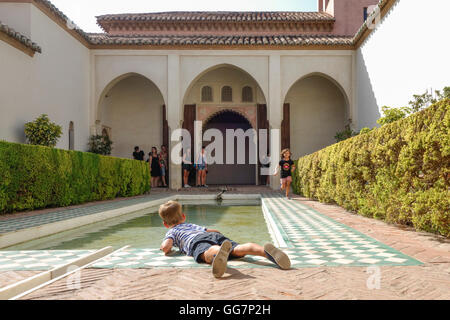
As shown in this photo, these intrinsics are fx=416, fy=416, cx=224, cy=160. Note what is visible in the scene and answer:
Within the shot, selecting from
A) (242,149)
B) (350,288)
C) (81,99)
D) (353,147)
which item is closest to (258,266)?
(350,288)

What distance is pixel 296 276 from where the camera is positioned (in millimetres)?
2695

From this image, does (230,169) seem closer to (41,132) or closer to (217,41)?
(217,41)

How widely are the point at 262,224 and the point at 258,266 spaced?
373 cm

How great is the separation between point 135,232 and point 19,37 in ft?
22.7

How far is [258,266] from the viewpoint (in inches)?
118

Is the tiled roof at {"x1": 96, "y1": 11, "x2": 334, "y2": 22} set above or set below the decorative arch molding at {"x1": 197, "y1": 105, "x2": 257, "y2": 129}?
above

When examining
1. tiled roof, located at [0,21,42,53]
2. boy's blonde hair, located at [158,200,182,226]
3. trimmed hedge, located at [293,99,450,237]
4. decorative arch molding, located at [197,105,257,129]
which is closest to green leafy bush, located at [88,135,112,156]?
decorative arch molding, located at [197,105,257,129]

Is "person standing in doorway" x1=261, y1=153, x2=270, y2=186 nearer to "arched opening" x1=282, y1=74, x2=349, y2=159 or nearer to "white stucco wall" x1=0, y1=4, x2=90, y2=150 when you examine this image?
"arched opening" x1=282, y1=74, x2=349, y2=159

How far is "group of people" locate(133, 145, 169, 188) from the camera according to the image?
15.8m

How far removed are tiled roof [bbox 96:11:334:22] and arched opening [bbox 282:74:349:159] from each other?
3.27 m

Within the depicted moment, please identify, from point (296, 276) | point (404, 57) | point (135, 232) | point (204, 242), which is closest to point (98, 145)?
point (135, 232)

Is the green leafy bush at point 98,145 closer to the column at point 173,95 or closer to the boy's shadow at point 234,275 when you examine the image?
the column at point 173,95

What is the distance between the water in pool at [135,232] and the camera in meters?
4.78
